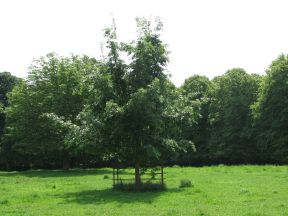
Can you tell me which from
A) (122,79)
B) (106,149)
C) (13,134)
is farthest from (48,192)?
(13,134)

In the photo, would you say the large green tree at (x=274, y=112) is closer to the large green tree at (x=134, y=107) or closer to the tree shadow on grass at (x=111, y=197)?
the large green tree at (x=134, y=107)

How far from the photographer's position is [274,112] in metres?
69.4

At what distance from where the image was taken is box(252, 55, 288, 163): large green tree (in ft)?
222

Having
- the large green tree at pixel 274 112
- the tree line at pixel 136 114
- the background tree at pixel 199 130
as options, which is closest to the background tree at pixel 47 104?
the tree line at pixel 136 114

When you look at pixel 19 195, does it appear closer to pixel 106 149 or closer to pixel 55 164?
pixel 106 149

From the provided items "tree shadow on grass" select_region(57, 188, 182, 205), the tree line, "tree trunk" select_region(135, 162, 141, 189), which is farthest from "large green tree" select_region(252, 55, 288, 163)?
"tree shadow on grass" select_region(57, 188, 182, 205)

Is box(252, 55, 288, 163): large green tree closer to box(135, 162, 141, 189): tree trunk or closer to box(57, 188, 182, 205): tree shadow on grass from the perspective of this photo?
box(135, 162, 141, 189): tree trunk

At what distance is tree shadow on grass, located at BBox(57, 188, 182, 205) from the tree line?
260 centimetres

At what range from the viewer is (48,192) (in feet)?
101

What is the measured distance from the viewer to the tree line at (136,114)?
31375mm

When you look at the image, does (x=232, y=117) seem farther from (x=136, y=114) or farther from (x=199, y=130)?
(x=136, y=114)

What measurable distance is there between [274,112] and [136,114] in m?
43.8

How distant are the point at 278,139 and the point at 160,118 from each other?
1616 inches

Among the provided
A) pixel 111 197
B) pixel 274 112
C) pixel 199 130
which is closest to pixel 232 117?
pixel 199 130
